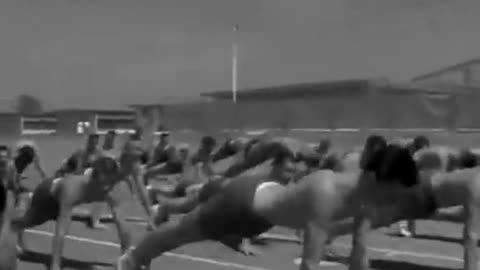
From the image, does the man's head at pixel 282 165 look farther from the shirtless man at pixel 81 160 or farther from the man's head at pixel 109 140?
the man's head at pixel 109 140

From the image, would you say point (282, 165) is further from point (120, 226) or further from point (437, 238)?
point (437, 238)

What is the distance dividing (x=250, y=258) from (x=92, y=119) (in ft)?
89.2

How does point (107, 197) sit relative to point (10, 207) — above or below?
below

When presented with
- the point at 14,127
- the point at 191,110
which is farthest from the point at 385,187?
the point at 14,127

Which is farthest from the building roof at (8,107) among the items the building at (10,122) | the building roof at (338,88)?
the building roof at (338,88)

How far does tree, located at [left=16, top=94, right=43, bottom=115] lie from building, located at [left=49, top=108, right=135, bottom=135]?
1.87 ft

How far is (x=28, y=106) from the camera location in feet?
126

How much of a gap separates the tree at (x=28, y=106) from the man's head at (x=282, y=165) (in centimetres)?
3211

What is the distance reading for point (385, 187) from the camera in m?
5.82

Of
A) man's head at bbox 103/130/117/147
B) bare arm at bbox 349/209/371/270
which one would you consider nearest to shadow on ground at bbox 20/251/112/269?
man's head at bbox 103/130/117/147

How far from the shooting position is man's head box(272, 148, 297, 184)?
6719mm

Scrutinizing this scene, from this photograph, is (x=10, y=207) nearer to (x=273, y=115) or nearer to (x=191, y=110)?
(x=273, y=115)

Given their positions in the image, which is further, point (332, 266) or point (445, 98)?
point (445, 98)

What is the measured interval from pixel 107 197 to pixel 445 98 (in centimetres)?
1563
